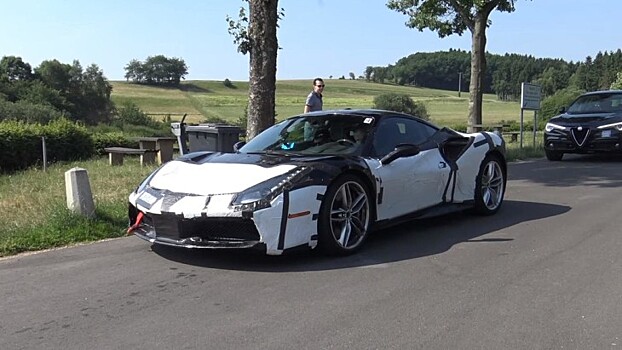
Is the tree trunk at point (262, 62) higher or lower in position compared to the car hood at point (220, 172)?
higher

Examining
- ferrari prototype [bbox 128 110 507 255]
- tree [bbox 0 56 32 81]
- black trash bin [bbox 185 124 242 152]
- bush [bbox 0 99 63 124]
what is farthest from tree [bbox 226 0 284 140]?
tree [bbox 0 56 32 81]

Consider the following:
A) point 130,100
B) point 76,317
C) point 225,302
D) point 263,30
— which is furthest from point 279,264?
point 130,100

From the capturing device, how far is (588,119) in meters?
14.5

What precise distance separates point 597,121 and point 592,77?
2958 inches

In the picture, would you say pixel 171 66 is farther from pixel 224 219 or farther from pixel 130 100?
pixel 224 219

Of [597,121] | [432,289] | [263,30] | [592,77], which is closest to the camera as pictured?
[432,289]

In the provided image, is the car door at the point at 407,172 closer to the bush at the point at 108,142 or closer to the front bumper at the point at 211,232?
the front bumper at the point at 211,232

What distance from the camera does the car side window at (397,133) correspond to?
6371 millimetres

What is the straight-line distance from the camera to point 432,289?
15.6 ft

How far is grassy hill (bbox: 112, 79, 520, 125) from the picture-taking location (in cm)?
5953

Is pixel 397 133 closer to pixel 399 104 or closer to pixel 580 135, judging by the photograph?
pixel 580 135

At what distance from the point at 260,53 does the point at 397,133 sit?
17.0ft

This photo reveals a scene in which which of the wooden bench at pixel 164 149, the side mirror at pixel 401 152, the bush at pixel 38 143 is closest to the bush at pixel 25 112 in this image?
the bush at pixel 38 143

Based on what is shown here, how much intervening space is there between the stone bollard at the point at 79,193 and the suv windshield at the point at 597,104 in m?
12.2
